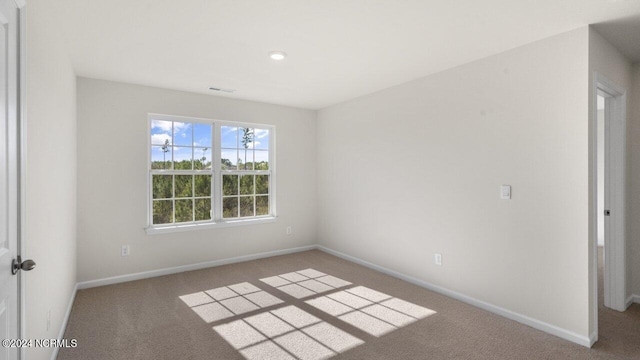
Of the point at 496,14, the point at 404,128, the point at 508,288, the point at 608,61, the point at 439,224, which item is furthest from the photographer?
the point at 404,128

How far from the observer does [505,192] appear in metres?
2.97

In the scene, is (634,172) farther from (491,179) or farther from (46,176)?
(46,176)

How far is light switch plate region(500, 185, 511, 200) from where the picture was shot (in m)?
2.95

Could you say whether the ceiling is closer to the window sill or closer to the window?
the window

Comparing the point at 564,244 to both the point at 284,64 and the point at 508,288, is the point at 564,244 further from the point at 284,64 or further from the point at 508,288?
the point at 284,64

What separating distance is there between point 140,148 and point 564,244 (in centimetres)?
460

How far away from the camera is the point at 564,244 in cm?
260

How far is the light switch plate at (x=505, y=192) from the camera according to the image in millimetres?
2950

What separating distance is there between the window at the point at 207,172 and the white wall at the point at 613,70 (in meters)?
4.00

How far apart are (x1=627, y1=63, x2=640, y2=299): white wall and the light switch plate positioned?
1.34 m

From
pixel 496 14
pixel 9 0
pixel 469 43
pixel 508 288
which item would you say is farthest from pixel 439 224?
pixel 9 0

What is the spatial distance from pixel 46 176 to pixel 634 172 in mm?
5014

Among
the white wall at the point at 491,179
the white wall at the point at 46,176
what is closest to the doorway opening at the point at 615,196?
the white wall at the point at 491,179

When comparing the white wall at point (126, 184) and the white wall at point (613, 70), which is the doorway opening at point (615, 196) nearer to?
the white wall at point (613, 70)
